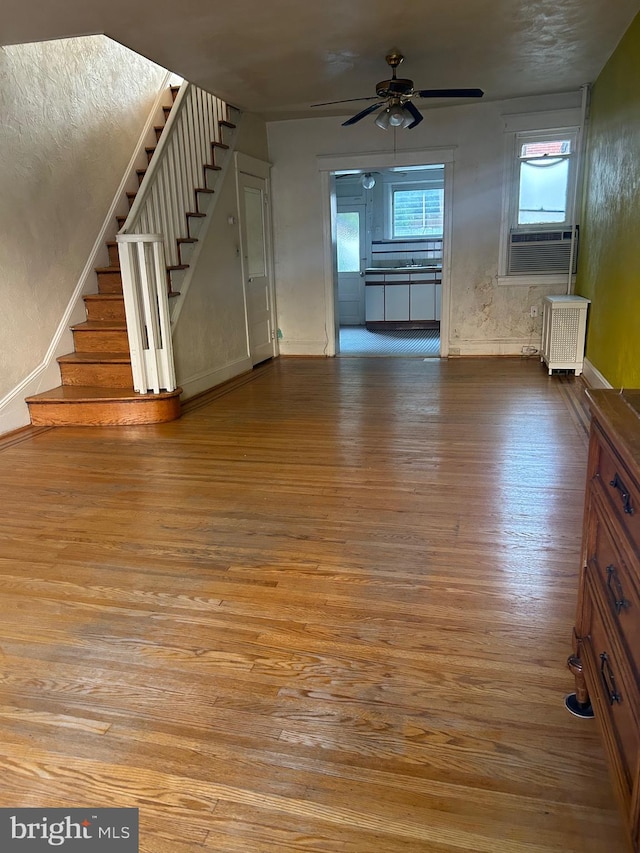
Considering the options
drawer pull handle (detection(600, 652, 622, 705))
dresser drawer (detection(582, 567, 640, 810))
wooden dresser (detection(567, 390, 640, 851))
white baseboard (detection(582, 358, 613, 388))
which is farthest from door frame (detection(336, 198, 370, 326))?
drawer pull handle (detection(600, 652, 622, 705))

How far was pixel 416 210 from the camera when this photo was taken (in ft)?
35.1

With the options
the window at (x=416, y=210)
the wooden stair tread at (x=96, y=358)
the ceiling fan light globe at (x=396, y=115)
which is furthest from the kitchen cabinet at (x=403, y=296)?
the wooden stair tread at (x=96, y=358)

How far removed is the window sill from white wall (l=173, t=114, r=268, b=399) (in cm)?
311

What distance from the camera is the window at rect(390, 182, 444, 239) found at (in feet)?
34.7

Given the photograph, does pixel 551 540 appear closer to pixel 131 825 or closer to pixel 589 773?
pixel 589 773

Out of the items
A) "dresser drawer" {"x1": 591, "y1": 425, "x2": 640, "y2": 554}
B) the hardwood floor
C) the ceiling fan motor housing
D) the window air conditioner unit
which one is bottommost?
the hardwood floor

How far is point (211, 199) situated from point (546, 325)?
3735 millimetres

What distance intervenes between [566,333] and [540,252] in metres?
1.33

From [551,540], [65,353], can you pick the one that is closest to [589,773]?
[551,540]

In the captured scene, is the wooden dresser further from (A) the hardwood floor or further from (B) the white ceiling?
(B) the white ceiling

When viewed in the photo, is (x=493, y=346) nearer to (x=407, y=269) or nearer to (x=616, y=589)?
(x=407, y=269)

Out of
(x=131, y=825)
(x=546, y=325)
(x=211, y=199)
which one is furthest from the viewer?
(x=546, y=325)

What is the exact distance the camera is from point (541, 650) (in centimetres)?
188

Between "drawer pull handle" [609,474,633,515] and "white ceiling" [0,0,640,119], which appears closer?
"drawer pull handle" [609,474,633,515]
